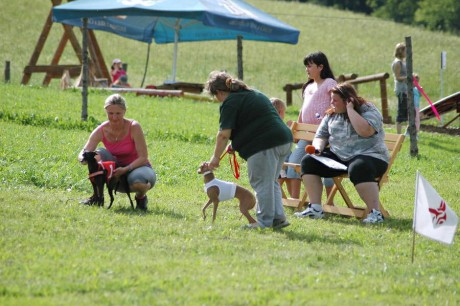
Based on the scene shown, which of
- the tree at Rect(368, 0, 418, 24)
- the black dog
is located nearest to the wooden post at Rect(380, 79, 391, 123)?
the black dog

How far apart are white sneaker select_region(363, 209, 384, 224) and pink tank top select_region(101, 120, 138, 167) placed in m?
2.43

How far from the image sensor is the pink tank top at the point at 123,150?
31.6ft

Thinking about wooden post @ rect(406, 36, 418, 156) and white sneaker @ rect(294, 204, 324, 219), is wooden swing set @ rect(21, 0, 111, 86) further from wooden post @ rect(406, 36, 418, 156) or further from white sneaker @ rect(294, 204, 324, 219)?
white sneaker @ rect(294, 204, 324, 219)

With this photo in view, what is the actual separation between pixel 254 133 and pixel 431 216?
217cm

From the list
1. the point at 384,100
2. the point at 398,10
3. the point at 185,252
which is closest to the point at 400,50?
the point at 384,100

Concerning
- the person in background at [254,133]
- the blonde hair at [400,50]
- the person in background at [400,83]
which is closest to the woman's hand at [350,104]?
the person in background at [254,133]

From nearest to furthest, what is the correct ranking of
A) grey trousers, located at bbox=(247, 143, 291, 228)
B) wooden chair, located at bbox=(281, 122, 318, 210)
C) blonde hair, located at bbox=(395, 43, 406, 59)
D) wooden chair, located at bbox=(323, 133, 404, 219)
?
grey trousers, located at bbox=(247, 143, 291, 228)
wooden chair, located at bbox=(323, 133, 404, 219)
wooden chair, located at bbox=(281, 122, 318, 210)
blonde hair, located at bbox=(395, 43, 406, 59)

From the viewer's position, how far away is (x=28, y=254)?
22.3 ft

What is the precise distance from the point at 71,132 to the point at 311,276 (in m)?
9.57

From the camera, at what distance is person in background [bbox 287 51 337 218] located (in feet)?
33.9

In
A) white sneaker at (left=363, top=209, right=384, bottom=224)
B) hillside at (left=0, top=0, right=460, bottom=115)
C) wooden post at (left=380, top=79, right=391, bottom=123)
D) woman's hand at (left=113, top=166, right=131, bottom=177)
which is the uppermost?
woman's hand at (left=113, top=166, right=131, bottom=177)

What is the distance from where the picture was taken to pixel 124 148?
9641 millimetres

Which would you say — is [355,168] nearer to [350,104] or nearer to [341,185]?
[341,185]

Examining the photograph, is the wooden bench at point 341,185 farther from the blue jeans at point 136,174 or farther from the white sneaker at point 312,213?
the blue jeans at point 136,174
